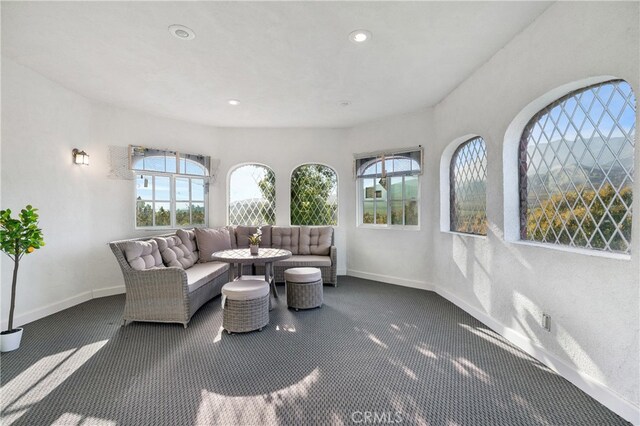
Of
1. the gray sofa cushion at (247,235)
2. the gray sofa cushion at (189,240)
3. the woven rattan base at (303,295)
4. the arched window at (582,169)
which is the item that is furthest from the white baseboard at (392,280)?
the gray sofa cushion at (189,240)

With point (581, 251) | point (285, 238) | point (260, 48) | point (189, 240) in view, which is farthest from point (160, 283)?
point (581, 251)

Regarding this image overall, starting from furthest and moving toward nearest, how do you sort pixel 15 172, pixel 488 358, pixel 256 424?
pixel 15 172 < pixel 488 358 < pixel 256 424

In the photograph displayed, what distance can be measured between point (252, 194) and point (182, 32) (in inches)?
129

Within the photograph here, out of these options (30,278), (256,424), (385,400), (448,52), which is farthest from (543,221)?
(30,278)

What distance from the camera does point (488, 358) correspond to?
2.36 meters

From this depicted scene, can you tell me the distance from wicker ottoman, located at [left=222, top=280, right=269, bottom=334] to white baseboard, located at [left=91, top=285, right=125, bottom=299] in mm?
2287

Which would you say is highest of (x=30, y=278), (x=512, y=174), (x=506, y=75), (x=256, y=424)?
(x=506, y=75)

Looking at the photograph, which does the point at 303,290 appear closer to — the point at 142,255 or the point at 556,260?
the point at 142,255

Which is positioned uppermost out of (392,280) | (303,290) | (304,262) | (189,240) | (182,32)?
(182,32)

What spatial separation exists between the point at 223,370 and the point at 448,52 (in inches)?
132

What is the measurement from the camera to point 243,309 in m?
2.81

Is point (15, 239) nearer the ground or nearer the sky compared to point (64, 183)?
nearer the ground

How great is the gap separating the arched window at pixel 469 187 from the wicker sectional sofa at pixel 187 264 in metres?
1.85

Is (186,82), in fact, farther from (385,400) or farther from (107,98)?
(385,400)
